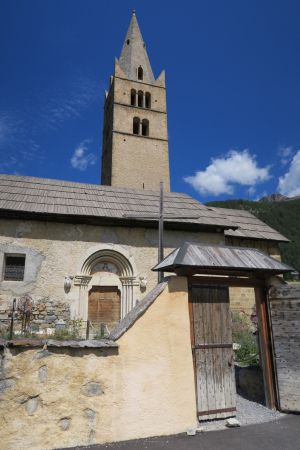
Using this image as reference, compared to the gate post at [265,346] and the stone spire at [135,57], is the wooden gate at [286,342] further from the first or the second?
the stone spire at [135,57]

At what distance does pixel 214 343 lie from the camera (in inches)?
211

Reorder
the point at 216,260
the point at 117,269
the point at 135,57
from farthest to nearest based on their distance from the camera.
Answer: the point at 135,57 → the point at 117,269 → the point at 216,260

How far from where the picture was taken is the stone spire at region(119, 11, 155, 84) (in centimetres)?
2645

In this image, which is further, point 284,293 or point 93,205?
point 93,205

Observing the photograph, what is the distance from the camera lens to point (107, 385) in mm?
4289

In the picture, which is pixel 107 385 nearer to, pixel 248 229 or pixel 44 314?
pixel 44 314

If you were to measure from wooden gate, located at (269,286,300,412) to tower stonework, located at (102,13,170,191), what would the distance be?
17.5 m

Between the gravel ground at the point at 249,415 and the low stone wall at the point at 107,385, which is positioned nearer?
the low stone wall at the point at 107,385

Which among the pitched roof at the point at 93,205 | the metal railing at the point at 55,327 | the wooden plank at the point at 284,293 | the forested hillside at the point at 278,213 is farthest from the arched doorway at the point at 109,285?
the forested hillside at the point at 278,213

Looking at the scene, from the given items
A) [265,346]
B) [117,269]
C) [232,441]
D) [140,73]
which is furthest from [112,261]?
[140,73]

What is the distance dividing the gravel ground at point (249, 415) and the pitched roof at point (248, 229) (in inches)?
361

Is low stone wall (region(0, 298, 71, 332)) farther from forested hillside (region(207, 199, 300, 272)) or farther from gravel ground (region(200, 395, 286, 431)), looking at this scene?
forested hillside (region(207, 199, 300, 272))

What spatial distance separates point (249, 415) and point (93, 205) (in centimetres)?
857

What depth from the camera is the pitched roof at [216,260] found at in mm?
5168
